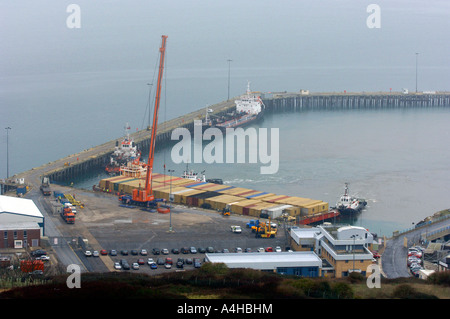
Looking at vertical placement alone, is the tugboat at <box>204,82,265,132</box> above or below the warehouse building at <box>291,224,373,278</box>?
above

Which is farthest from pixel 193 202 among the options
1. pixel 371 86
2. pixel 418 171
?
pixel 371 86

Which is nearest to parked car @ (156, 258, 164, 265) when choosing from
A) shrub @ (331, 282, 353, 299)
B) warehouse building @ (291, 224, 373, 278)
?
warehouse building @ (291, 224, 373, 278)

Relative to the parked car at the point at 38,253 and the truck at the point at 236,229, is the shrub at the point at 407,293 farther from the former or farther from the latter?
the parked car at the point at 38,253

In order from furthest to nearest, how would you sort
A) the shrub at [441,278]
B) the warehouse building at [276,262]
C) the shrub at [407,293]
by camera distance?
the warehouse building at [276,262], the shrub at [441,278], the shrub at [407,293]

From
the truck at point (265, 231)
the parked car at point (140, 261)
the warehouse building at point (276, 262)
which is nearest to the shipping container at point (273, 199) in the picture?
the truck at point (265, 231)

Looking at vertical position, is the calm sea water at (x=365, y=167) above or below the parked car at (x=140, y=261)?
above

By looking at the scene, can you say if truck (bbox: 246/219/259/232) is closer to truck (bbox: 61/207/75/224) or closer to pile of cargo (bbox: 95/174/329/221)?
pile of cargo (bbox: 95/174/329/221)

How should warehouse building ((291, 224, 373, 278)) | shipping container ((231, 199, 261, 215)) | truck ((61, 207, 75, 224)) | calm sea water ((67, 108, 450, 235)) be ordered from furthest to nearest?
calm sea water ((67, 108, 450, 235)), shipping container ((231, 199, 261, 215)), truck ((61, 207, 75, 224)), warehouse building ((291, 224, 373, 278))
